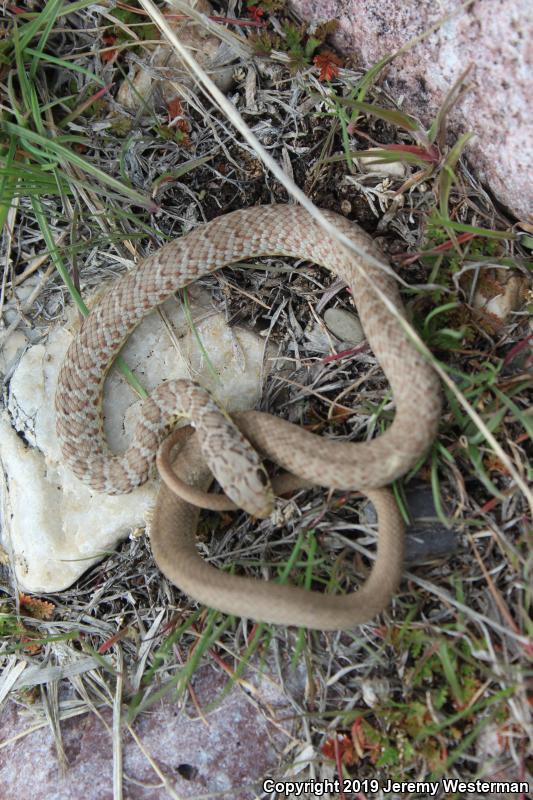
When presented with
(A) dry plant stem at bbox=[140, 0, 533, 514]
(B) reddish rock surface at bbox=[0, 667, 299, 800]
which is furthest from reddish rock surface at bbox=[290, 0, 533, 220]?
(B) reddish rock surface at bbox=[0, 667, 299, 800]

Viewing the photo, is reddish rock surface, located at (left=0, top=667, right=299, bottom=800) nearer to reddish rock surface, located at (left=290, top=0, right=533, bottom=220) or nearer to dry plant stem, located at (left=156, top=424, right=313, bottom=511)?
dry plant stem, located at (left=156, top=424, right=313, bottom=511)

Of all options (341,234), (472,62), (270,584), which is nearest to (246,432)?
(270,584)

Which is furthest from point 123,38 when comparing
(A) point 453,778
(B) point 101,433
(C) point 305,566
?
(A) point 453,778

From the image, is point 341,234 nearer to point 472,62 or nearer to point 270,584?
point 472,62

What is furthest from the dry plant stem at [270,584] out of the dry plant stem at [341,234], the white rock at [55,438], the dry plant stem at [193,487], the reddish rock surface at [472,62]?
the reddish rock surface at [472,62]

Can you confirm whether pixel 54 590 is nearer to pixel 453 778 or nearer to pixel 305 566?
pixel 305 566

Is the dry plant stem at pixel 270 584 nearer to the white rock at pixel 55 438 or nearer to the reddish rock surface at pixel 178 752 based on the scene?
the white rock at pixel 55 438

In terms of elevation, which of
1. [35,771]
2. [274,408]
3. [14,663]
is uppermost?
[274,408]
